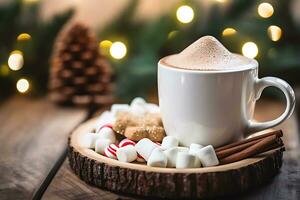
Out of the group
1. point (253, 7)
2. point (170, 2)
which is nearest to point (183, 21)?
point (253, 7)

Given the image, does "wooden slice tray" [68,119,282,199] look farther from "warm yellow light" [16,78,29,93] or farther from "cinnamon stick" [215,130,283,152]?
"warm yellow light" [16,78,29,93]

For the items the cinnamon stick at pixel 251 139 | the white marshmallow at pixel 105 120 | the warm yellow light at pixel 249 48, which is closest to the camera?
the cinnamon stick at pixel 251 139

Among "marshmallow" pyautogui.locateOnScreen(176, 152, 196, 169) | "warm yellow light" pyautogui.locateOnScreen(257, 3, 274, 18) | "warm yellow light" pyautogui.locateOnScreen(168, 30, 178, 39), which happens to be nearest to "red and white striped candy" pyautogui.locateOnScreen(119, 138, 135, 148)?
"marshmallow" pyautogui.locateOnScreen(176, 152, 196, 169)

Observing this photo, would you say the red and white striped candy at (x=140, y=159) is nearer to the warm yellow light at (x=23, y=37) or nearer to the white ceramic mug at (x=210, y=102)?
the white ceramic mug at (x=210, y=102)

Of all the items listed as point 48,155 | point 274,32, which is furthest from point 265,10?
point 48,155

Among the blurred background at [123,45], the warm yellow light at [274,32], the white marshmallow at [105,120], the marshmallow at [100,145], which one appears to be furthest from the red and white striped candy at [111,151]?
the warm yellow light at [274,32]

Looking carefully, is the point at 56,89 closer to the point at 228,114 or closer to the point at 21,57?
the point at 21,57
